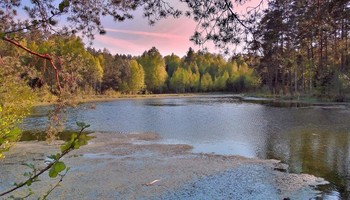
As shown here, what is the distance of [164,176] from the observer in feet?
29.8

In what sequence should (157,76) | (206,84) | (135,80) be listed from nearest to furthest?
1. (135,80)
2. (157,76)
3. (206,84)

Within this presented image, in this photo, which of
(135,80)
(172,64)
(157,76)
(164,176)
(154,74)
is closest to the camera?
(164,176)

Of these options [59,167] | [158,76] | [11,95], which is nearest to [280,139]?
[11,95]

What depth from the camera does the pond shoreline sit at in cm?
766

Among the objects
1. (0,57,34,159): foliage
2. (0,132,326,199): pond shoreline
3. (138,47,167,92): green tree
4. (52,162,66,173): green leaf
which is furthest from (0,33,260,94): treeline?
(52,162,66,173): green leaf

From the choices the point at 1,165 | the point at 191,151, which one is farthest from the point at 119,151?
the point at 1,165

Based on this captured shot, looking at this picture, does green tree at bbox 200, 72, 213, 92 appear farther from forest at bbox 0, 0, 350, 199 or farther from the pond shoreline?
forest at bbox 0, 0, 350, 199

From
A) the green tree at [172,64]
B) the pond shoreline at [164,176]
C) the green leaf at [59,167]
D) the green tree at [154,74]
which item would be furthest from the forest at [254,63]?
the pond shoreline at [164,176]

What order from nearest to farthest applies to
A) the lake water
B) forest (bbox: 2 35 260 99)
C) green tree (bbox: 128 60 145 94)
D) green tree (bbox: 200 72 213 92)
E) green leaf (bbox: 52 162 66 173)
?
green leaf (bbox: 52 162 66 173)
the lake water
forest (bbox: 2 35 260 99)
green tree (bbox: 128 60 145 94)
green tree (bbox: 200 72 213 92)

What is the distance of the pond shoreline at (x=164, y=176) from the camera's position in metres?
7.66

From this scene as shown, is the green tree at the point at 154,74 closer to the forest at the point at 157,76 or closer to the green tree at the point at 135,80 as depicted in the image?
the forest at the point at 157,76

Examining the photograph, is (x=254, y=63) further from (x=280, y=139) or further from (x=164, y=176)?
(x=280, y=139)

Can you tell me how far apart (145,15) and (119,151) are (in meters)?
8.60

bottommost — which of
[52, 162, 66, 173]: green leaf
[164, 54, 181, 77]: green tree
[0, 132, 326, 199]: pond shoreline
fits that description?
[0, 132, 326, 199]: pond shoreline
